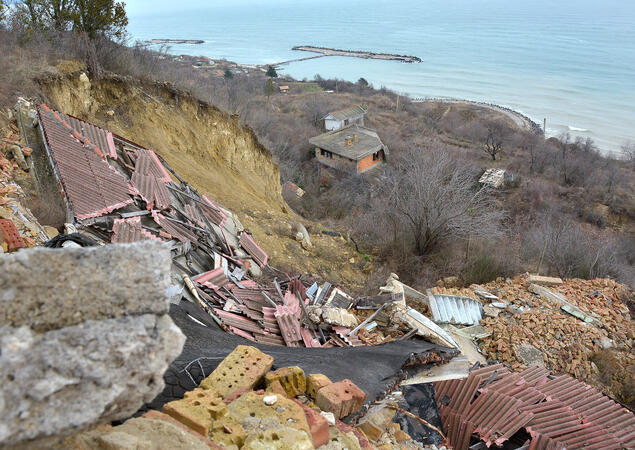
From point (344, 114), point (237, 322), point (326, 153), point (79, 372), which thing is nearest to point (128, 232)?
point (237, 322)

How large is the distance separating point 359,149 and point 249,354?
3476 cm

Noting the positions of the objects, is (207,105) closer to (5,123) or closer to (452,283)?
(5,123)

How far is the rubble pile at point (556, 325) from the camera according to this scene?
984cm

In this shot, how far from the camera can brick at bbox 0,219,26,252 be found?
18.9 ft

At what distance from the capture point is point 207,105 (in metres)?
17.2

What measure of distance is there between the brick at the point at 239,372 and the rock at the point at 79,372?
81.5 inches

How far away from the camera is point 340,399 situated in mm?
4109

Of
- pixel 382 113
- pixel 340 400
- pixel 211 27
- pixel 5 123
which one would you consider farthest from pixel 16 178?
pixel 211 27

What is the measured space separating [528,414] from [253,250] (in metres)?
7.85

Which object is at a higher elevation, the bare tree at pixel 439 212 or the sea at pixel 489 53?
the sea at pixel 489 53

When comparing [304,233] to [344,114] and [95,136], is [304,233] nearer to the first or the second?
[95,136]

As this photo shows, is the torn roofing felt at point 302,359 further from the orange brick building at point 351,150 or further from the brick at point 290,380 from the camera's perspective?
the orange brick building at point 351,150

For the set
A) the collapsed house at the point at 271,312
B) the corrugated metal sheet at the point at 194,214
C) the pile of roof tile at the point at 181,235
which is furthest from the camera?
the corrugated metal sheet at the point at 194,214

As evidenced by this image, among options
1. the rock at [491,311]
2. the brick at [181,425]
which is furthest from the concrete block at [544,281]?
the brick at [181,425]
